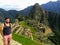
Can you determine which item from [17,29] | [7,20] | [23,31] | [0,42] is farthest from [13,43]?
[23,31]

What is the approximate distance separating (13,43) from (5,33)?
26.0ft

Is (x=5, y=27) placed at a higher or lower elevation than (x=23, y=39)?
higher

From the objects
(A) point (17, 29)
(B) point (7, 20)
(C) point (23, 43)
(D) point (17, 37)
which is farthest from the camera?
(A) point (17, 29)

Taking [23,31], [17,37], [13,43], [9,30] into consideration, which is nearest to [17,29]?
[23,31]

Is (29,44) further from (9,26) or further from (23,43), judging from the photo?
(9,26)

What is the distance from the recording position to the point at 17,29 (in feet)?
147

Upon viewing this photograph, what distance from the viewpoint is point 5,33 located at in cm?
2095

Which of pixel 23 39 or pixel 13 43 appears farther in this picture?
pixel 23 39

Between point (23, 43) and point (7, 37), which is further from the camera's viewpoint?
point (23, 43)

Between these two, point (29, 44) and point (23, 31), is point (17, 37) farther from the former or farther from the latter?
point (23, 31)

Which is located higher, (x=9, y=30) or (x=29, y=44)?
(x=9, y=30)

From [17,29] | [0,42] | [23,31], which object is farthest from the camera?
[23,31]

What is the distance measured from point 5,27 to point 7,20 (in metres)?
0.73

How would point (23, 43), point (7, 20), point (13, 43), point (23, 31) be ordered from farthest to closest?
point (23, 31) → point (23, 43) → point (13, 43) → point (7, 20)
